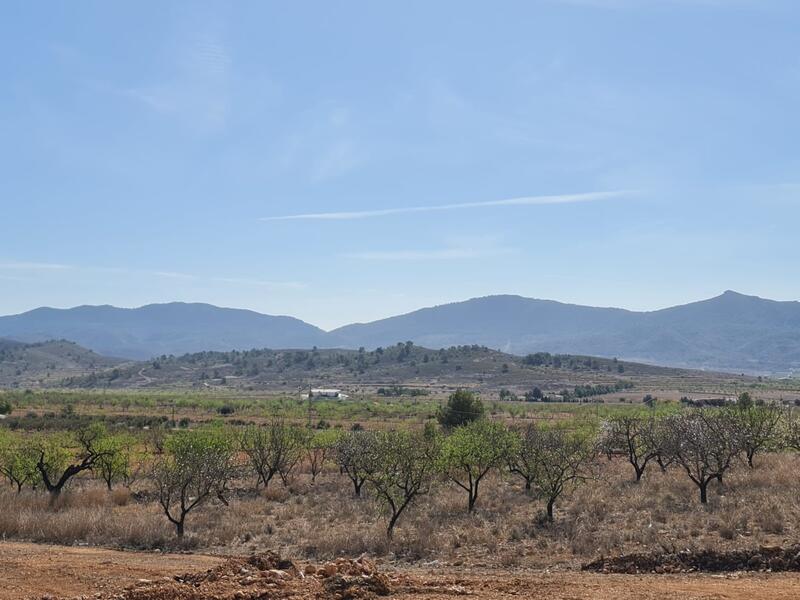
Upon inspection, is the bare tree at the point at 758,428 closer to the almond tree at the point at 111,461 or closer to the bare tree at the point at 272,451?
the bare tree at the point at 272,451

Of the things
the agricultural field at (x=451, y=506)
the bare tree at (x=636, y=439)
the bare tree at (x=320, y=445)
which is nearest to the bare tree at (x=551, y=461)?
the agricultural field at (x=451, y=506)

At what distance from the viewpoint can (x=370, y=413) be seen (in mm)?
95375

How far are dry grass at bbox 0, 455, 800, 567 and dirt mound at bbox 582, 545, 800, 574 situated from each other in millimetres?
940

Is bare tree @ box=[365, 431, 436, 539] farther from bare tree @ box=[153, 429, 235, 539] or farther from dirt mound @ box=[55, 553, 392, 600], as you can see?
dirt mound @ box=[55, 553, 392, 600]

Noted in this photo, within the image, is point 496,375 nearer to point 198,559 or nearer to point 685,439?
point 685,439

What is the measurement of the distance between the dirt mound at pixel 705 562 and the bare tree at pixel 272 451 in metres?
24.3

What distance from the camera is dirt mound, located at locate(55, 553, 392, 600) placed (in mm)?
14602

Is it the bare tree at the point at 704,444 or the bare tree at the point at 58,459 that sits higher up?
the bare tree at the point at 704,444

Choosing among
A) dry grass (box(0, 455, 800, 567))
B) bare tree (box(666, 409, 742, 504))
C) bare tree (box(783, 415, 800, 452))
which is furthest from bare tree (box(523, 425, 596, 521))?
bare tree (box(783, 415, 800, 452))

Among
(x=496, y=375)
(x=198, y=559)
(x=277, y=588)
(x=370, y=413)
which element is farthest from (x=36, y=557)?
(x=496, y=375)

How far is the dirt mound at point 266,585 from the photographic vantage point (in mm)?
14602

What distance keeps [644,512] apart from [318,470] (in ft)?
83.9

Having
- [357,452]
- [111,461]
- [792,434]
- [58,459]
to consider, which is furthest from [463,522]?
[58,459]

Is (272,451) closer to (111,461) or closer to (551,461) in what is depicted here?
(111,461)
